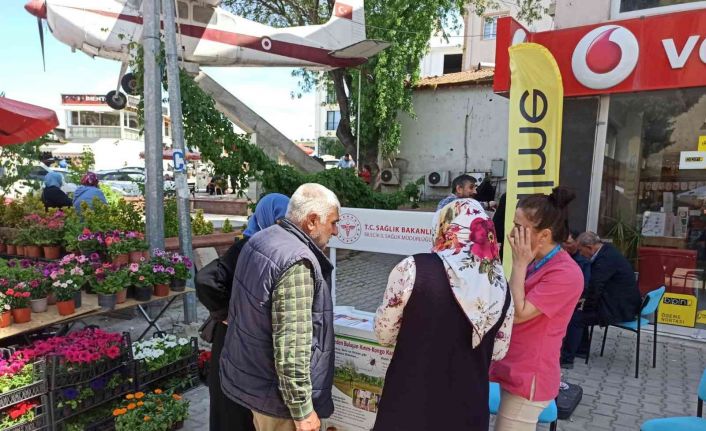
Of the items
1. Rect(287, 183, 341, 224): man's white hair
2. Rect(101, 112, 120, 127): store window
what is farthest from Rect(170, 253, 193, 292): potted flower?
Rect(101, 112, 120, 127): store window

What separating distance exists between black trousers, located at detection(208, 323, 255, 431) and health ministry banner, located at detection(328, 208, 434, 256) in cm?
138

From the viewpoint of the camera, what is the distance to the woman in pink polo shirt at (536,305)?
76.1 inches

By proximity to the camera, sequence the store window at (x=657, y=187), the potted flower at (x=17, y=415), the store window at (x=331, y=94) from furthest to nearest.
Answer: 1. the store window at (x=331, y=94)
2. the store window at (x=657, y=187)
3. the potted flower at (x=17, y=415)

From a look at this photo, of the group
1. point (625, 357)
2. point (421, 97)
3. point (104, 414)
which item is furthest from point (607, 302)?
point (421, 97)

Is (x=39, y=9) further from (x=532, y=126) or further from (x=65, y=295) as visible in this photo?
(x=532, y=126)

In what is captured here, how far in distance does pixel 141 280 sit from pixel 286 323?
284 centimetres

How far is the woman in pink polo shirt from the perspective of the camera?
6.34ft

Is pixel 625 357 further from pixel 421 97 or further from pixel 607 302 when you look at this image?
pixel 421 97

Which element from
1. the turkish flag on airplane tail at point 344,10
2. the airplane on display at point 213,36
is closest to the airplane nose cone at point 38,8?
the airplane on display at point 213,36

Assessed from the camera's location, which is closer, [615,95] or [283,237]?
[283,237]

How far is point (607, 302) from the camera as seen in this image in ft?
14.7

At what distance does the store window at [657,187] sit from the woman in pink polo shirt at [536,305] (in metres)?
4.85

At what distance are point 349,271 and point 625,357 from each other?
16.6ft

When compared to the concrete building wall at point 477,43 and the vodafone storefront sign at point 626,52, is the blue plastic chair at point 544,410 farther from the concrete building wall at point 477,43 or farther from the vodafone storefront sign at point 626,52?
the concrete building wall at point 477,43
